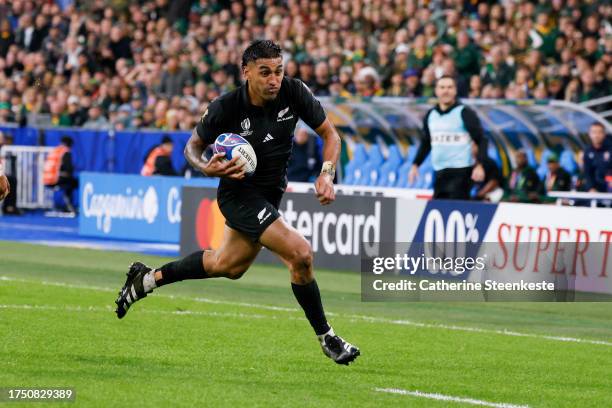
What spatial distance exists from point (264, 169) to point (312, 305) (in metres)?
1.02

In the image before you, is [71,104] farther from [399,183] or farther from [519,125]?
[519,125]

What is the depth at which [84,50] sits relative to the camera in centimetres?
3253

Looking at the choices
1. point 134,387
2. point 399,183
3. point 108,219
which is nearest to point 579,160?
point 399,183

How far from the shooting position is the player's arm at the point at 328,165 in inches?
348

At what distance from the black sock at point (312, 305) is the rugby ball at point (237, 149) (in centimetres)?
86

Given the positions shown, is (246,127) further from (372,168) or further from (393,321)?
(372,168)

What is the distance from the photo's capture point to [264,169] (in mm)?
9500

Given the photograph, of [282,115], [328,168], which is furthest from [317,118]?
[328,168]

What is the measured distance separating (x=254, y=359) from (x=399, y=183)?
13801mm

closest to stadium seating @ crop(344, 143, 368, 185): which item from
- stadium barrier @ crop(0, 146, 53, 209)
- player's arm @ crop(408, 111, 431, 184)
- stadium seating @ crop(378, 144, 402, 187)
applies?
stadium seating @ crop(378, 144, 402, 187)

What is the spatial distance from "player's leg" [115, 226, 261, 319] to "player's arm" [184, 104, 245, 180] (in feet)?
1.95

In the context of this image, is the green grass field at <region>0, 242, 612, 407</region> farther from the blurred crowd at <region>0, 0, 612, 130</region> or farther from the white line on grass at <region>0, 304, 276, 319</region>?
the blurred crowd at <region>0, 0, 612, 130</region>

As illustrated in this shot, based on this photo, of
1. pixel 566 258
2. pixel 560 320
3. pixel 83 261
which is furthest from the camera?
pixel 83 261

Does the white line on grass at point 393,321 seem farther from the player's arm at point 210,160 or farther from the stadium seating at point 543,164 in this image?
the stadium seating at point 543,164
